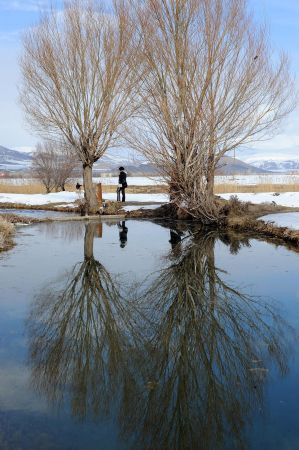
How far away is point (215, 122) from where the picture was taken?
15.9m

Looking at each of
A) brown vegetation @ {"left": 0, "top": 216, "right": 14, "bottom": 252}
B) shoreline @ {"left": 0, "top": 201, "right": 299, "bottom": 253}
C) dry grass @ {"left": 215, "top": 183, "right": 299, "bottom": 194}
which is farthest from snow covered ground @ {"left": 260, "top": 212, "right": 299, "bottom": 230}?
dry grass @ {"left": 215, "top": 183, "right": 299, "bottom": 194}

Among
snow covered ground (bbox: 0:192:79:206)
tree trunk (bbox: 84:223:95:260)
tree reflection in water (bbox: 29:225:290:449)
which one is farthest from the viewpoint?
snow covered ground (bbox: 0:192:79:206)

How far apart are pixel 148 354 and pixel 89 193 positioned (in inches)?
641

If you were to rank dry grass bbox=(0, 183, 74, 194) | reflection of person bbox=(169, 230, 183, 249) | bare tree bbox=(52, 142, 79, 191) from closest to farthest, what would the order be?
reflection of person bbox=(169, 230, 183, 249) → bare tree bbox=(52, 142, 79, 191) → dry grass bbox=(0, 183, 74, 194)

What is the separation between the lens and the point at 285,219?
1573 cm

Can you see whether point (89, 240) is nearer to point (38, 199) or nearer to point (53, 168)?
point (38, 199)

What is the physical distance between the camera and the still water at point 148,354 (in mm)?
3969

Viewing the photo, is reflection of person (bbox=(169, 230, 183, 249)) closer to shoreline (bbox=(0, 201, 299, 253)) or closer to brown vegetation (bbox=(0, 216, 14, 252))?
shoreline (bbox=(0, 201, 299, 253))

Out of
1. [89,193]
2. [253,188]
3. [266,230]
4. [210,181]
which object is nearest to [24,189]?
[253,188]

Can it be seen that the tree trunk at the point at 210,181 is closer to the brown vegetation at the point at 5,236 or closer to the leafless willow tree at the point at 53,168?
the brown vegetation at the point at 5,236

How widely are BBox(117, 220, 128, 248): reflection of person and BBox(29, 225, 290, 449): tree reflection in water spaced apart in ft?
14.9

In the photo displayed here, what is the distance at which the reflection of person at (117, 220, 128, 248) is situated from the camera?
1326 centimetres

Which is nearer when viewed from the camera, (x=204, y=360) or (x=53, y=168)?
(x=204, y=360)

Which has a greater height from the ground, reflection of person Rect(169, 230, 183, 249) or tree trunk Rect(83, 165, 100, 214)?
tree trunk Rect(83, 165, 100, 214)
